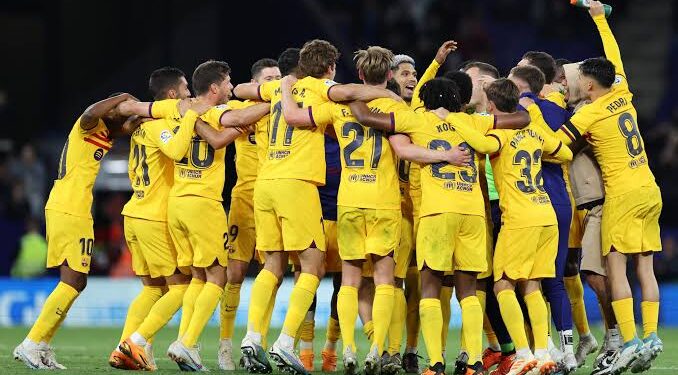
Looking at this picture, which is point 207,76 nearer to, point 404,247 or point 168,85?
point 168,85

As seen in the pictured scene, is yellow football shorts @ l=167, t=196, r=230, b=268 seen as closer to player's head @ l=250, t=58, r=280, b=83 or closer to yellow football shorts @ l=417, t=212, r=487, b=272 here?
player's head @ l=250, t=58, r=280, b=83

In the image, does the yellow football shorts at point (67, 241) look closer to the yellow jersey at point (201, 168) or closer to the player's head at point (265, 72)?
the yellow jersey at point (201, 168)

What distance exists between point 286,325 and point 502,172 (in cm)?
208

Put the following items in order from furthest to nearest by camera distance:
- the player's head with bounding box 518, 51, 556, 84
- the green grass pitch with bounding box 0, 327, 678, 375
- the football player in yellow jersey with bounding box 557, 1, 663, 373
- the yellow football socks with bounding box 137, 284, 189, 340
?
the player's head with bounding box 518, 51, 556, 84
the green grass pitch with bounding box 0, 327, 678, 375
the yellow football socks with bounding box 137, 284, 189, 340
the football player in yellow jersey with bounding box 557, 1, 663, 373

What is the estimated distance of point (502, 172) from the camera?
10180mm

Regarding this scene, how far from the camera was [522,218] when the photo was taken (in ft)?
33.0

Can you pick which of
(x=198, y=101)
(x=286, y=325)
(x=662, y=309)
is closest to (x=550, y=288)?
(x=286, y=325)

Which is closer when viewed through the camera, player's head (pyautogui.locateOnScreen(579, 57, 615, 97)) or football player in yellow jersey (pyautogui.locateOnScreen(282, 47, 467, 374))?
football player in yellow jersey (pyautogui.locateOnScreen(282, 47, 467, 374))

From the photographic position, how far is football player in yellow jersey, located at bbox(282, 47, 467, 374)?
10055mm

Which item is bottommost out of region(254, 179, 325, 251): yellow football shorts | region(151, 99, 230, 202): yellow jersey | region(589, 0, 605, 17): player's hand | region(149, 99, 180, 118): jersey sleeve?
region(254, 179, 325, 251): yellow football shorts

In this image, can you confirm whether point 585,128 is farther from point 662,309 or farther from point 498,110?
point 662,309

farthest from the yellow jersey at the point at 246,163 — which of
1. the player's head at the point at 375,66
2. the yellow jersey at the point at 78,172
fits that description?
the player's head at the point at 375,66

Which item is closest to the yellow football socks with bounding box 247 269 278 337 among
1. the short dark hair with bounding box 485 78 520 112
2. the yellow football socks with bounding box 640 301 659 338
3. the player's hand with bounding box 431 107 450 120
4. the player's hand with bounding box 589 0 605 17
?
the player's hand with bounding box 431 107 450 120

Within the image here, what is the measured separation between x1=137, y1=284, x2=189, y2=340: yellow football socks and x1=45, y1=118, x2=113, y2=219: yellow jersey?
109 cm
